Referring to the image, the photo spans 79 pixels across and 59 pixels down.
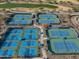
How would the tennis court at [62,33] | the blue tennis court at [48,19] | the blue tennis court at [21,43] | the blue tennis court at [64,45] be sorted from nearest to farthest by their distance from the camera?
the blue tennis court at [21,43] → the blue tennis court at [64,45] → the tennis court at [62,33] → the blue tennis court at [48,19]

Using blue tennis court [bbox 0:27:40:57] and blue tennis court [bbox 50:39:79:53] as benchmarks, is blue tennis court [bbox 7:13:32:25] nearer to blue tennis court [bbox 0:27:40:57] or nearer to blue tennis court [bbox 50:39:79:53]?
blue tennis court [bbox 0:27:40:57]

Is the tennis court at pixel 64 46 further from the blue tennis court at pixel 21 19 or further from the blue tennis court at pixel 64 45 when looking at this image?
the blue tennis court at pixel 21 19

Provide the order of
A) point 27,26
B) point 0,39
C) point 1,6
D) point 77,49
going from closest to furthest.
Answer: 1. point 77,49
2. point 0,39
3. point 27,26
4. point 1,6

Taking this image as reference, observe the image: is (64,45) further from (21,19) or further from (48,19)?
(21,19)

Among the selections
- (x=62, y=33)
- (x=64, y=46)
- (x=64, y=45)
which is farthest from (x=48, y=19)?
(x=64, y=46)

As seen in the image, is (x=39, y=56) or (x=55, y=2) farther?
(x=55, y=2)

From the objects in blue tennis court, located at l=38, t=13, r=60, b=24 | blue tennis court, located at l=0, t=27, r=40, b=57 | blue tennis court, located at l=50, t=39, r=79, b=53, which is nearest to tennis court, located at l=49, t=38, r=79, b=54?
blue tennis court, located at l=50, t=39, r=79, b=53

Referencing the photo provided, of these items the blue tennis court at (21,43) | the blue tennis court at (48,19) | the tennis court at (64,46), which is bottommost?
the tennis court at (64,46)

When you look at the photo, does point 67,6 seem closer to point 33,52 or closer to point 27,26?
point 27,26

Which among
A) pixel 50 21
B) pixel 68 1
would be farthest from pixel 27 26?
pixel 68 1

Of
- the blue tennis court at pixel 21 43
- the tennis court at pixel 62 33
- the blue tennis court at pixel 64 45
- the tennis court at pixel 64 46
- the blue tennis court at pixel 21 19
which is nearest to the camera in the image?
the blue tennis court at pixel 21 43

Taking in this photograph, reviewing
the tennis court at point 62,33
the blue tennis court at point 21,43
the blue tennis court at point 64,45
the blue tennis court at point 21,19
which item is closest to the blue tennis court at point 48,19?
the blue tennis court at point 21,19
